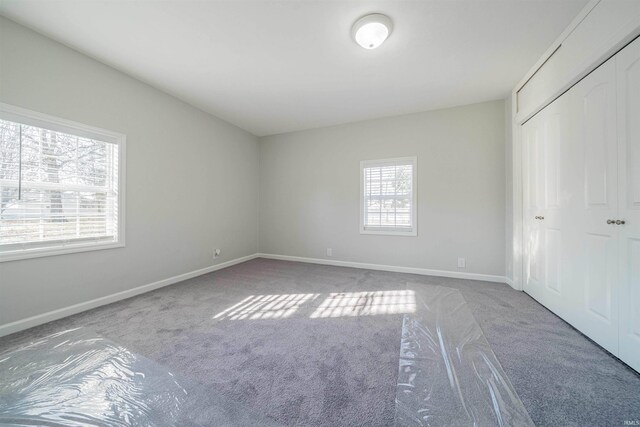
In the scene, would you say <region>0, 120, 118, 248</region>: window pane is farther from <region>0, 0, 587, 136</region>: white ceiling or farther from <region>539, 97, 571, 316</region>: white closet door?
<region>539, 97, 571, 316</region>: white closet door

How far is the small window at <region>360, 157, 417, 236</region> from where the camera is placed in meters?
3.90

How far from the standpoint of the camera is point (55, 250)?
2271 mm

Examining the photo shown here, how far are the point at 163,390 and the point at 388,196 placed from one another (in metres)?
3.70

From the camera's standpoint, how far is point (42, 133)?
2.22 meters

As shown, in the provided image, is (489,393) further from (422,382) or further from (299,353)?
(299,353)

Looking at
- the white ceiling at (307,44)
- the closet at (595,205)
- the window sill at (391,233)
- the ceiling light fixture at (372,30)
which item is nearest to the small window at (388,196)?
the window sill at (391,233)

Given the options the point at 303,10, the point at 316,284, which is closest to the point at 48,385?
the point at 316,284

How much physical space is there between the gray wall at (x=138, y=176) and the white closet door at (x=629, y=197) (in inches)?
181

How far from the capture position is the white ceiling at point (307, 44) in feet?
6.15

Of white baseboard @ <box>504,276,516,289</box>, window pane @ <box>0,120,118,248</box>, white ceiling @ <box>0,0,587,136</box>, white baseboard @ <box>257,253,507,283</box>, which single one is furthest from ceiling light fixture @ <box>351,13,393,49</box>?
white baseboard @ <box>504,276,516,289</box>

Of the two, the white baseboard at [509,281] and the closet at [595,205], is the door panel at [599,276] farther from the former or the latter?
the white baseboard at [509,281]

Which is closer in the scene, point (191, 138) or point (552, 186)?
point (552, 186)

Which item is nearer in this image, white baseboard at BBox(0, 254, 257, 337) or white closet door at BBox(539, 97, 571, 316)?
white baseboard at BBox(0, 254, 257, 337)

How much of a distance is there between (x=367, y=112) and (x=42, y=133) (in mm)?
3940
